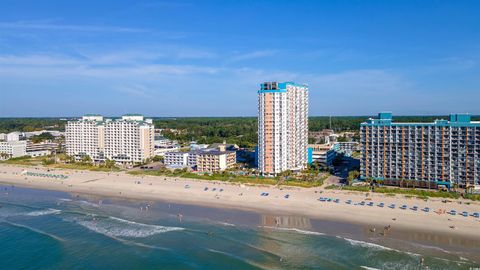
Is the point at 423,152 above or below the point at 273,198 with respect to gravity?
above

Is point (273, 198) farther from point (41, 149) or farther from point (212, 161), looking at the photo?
point (41, 149)

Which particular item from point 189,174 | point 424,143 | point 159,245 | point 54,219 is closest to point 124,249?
point 159,245

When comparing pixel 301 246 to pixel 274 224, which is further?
pixel 274 224

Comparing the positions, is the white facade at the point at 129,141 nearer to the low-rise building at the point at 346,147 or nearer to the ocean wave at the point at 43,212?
the ocean wave at the point at 43,212

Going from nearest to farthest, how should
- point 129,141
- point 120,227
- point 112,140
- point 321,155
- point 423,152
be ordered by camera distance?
point 120,227
point 423,152
point 321,155
point 129,141
point 112,140

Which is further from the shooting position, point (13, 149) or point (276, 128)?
point (13, 149)

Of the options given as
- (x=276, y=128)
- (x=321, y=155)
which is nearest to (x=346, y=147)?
(x=321, y=155)

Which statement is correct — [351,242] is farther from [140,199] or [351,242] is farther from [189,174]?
[189,174]
